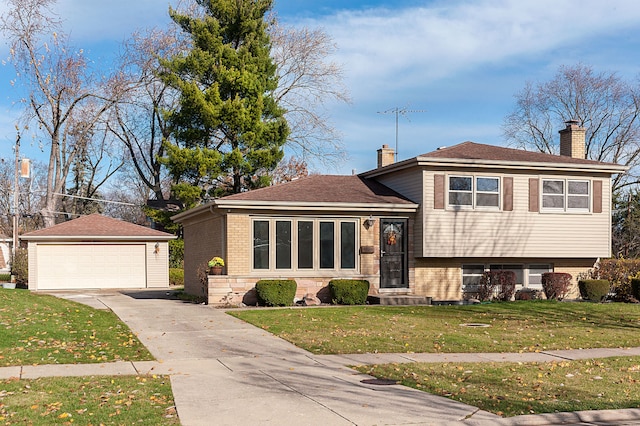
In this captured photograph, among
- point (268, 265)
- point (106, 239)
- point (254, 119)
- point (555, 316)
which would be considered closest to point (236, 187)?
point (254, 119)

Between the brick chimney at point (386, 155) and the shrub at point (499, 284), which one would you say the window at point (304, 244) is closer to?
the shrub at point (499, 284)

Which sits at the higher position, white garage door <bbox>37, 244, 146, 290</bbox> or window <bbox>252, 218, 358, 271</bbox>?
window <bbox>252, 218, 358, 271</bbox>

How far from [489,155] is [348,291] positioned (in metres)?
6.84

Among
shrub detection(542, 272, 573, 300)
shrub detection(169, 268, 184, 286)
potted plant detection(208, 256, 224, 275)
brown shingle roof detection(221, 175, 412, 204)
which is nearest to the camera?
potted plant detection(208, 256, 224, 275)

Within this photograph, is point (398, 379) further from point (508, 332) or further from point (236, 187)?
point (236, 187)

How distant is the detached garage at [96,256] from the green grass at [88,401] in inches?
952

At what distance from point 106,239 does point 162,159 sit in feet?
14.9

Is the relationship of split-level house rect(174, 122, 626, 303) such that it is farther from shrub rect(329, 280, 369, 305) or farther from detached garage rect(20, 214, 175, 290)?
detached garage rect(20, 214, 175, 290)

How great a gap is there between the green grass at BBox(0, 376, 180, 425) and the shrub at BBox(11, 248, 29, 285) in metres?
26.5

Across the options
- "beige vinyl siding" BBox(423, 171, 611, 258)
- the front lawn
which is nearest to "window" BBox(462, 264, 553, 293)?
"beige vinyl siding" BBox(423, 171, 611, 258)

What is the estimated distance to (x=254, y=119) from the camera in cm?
3344

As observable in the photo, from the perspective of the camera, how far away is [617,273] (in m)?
24.1

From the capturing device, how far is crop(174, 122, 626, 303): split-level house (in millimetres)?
21078

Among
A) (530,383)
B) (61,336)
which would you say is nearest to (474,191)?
(530,383)
